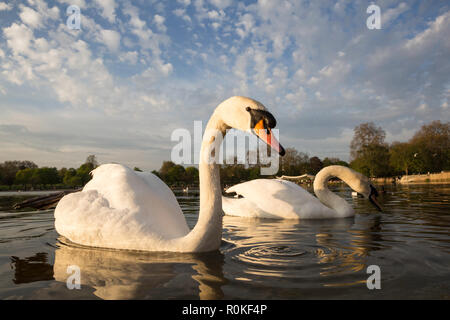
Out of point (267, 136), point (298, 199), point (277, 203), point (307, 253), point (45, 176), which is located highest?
point (45, 176)

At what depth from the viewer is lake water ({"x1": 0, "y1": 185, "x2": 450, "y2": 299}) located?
8.22 ft

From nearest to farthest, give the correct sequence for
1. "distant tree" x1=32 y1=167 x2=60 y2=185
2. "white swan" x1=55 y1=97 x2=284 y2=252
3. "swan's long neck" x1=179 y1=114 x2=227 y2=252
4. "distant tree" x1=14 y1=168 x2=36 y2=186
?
"white swan" x1=55 y1=97 x2=284 y2=252 → "swan's long neck" x1=179 y1=114 x2=227 y2=252 → "distant tree" x1=14 y1=168 x2=36 y2=186 → "distant tree" x1=32 y1=167 x2=60 y2=185

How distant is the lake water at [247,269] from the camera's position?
8.22 feet

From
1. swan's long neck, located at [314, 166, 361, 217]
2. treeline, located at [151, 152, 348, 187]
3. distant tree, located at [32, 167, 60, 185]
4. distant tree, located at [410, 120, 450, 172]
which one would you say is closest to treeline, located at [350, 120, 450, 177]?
distant tree, located at [410, 120, 450, 172]

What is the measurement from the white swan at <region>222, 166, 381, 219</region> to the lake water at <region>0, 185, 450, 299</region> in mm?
2616

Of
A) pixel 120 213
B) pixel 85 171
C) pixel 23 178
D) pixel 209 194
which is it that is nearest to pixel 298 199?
pixel 209 194

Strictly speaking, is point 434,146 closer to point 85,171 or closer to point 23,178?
point 85,171

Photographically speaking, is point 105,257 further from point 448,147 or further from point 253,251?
point 448,147

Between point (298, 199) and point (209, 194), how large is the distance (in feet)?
15.9

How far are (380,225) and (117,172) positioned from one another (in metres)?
5.38

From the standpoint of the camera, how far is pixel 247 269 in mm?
3092

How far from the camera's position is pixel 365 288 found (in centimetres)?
252

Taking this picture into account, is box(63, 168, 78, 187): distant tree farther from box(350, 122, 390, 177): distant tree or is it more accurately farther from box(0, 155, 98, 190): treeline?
box(350, 122, 390, 177): distant tree
